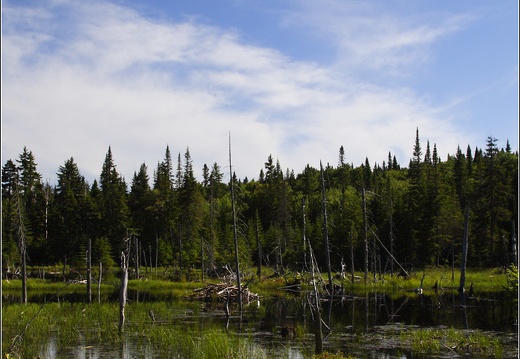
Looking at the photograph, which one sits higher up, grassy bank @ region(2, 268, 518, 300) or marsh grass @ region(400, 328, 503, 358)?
marsh grass @ region(400, 328, 503, 358)

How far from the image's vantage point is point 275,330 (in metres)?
25.4

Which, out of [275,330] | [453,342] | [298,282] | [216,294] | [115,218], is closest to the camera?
[453,342]

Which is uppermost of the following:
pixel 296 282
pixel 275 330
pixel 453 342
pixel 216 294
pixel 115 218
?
pixel 115 218

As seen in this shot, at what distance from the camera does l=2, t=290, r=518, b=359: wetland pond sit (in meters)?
19.1

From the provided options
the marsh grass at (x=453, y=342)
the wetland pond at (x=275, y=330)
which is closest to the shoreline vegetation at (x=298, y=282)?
the wetland pond at (x=275, y=330)

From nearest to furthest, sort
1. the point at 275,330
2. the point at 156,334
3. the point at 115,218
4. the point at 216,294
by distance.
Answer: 1. the point at 156,334
2. the point at 275,330
3. the point at 216,294
4. the point at 115,218

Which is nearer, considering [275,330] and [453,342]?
[453,342]

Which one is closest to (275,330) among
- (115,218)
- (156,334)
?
(156,334)

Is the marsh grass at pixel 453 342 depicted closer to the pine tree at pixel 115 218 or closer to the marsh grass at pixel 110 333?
the marsh grass at pixel 110 333

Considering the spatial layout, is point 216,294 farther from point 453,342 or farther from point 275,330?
point 453,342

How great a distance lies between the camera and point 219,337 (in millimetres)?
17766

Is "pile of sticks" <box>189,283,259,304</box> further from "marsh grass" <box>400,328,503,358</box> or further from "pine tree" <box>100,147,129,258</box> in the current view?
"pine tree" <box>100,147,129,258</box>

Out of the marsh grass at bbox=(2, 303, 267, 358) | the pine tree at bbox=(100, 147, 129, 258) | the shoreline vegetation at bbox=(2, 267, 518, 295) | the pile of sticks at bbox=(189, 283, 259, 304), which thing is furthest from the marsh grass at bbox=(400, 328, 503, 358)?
the pine tree at bbox=(100, 147, 129, 258)

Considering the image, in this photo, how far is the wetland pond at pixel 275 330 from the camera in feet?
62.6
